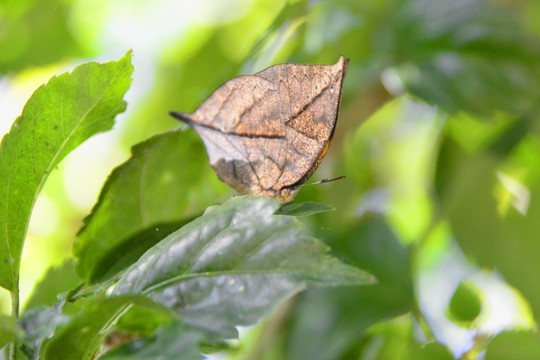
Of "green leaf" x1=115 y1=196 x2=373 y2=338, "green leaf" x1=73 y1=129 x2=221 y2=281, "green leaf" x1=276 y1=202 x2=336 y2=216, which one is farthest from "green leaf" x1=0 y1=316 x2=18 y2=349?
"green leaf" x1=276 y1=202 x2=336 y2=216

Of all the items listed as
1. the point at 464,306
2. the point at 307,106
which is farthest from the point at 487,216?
the point at 307,106

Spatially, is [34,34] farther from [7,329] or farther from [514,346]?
[514,346]

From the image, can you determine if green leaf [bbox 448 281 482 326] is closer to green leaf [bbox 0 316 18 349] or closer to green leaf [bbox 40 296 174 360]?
green leaf [bbox 40 296 174 360]

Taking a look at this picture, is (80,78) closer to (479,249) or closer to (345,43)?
(345,43)

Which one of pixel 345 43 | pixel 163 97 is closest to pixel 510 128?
pixel 345 43

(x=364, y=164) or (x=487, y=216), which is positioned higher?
(x=364, y=164)

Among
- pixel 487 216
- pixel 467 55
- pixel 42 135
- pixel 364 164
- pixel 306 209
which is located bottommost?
pixel 487 216

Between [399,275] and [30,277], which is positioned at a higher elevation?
[30,277]
